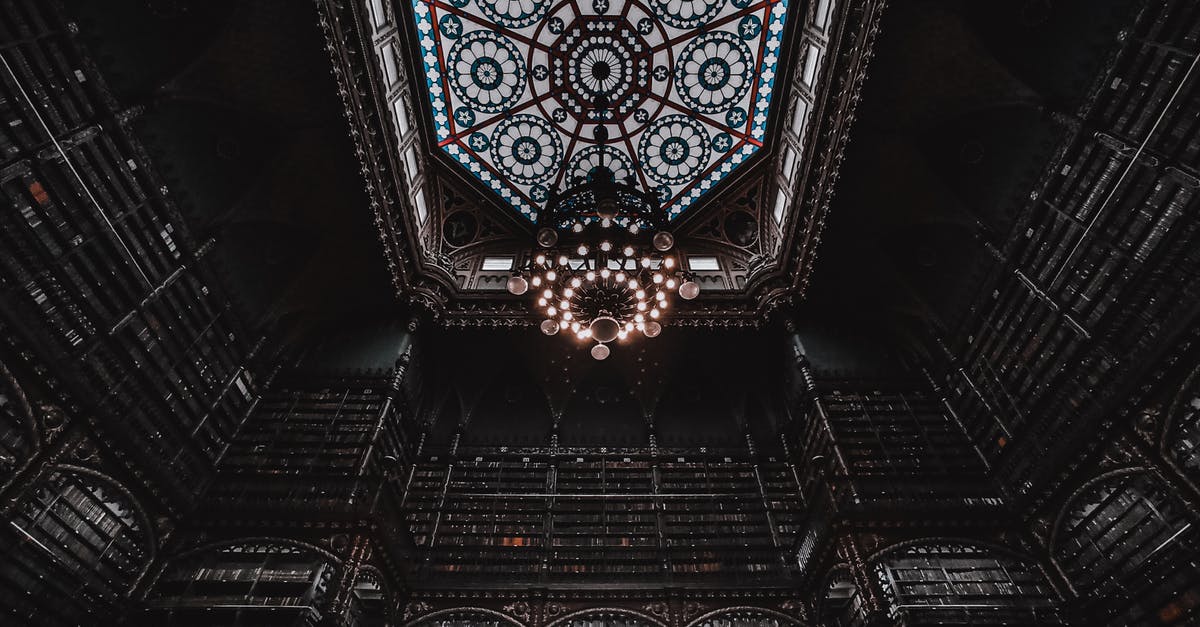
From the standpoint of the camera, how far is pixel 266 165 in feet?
29.6

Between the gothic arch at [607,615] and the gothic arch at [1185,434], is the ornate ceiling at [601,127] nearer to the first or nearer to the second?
the gothic arch at [1185,434]

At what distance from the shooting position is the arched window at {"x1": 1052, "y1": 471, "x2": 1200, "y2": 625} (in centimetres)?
573

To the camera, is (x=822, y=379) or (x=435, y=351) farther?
(x=435, y=351)

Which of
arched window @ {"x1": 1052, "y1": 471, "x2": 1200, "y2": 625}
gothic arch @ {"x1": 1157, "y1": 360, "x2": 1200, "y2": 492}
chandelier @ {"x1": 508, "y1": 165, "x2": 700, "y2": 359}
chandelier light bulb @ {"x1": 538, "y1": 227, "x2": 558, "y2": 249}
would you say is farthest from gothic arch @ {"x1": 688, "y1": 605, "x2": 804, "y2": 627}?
chandelier light bulb @ {"x1": 538, "y1": 227, "x2": 558, "y2": 249}

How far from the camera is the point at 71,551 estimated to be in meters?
6.25

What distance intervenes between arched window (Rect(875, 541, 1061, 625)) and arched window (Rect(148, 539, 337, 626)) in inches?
285

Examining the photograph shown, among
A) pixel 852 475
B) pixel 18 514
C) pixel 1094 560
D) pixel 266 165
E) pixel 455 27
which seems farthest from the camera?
pixel 455 27

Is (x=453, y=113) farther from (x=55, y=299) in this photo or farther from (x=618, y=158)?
(x=55, y=299)

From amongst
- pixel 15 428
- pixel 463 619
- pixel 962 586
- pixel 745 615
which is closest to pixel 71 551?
pixel 15 428

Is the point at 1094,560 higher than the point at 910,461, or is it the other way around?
the point at 910,461

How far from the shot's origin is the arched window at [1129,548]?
5.73 metres

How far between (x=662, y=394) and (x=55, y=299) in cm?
1016

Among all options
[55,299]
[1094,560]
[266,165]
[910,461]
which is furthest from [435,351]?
[1094,560]

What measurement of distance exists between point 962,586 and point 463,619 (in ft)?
22.3
